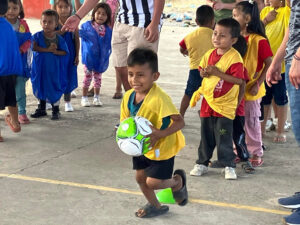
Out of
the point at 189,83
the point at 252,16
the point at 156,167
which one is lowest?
the point at 156,167

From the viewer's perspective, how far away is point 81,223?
4387 mm

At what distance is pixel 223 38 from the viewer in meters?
5.42

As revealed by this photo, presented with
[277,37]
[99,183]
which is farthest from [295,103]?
[277,37]

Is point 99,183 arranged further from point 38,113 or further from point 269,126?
point 269,126

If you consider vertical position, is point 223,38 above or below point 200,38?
above

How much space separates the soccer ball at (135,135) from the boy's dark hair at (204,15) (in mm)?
2927

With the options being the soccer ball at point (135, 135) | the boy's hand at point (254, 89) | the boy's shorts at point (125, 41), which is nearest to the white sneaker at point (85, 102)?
the boy's shorts at point (125, 41)

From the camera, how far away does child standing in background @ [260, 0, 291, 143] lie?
670 cm

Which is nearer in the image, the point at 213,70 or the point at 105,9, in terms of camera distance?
the point at 213,70

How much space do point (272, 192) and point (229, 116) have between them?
0.77 m

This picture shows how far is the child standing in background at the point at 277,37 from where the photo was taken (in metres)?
6.70

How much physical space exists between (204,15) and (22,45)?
2.23m

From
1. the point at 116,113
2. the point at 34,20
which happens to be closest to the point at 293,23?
the point at 116,113

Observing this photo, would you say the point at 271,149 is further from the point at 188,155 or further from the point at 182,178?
the point at 182,178
